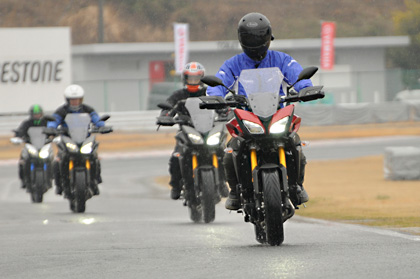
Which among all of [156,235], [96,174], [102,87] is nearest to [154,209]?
[96,174]

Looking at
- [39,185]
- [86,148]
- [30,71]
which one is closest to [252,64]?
[86,148]

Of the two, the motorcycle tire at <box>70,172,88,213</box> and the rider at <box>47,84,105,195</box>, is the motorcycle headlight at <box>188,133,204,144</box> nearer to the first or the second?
the motorcycle tire at <box>70,172,88,213</box>

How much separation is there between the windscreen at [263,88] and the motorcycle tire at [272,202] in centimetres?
53

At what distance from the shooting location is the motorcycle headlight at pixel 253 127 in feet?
28.6

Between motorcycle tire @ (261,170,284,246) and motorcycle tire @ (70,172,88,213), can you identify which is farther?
motorcycle tire @ (70,172,88,213)

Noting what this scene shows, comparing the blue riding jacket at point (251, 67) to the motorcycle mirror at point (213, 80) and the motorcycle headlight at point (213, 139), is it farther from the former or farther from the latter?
the motorcycle headlight at point (213, 139)

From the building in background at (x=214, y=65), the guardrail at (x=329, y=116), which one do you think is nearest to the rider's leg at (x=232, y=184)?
the guardrail at (x=329, y=116)

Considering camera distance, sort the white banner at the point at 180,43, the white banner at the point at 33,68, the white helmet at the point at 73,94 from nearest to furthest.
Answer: the white helmet at the point at 73,94 → the white banner at the point at 180,43 → the white banner at the point at 33,68

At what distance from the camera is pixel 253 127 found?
8734 millimetres

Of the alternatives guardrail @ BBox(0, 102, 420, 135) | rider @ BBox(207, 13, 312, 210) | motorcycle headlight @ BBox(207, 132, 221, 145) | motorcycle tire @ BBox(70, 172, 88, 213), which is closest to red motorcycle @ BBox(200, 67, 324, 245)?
rider @ BBox(207, 13, 312, 210)

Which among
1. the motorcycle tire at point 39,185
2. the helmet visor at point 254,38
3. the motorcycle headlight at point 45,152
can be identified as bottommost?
the motorcycle tire at point 39,185

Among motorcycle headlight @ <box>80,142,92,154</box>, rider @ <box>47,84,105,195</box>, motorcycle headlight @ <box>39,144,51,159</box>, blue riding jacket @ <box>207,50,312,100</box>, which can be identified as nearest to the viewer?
blue riding jacket @ <box>207,50,312,100</box>

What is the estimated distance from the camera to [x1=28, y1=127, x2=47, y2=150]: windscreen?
1992 cm

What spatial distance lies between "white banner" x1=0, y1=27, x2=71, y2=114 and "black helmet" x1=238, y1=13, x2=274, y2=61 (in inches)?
1635
